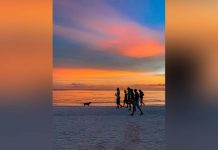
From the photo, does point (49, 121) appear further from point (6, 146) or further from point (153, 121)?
point (153, 121)

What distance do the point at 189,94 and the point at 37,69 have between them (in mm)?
1204

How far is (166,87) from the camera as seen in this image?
3.51 m

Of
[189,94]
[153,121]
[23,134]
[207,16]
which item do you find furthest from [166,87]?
[153,121]

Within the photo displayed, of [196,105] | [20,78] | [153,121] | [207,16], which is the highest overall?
[207,16]

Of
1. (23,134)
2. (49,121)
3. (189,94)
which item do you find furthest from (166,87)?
(23,134)

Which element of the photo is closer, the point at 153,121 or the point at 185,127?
the point at 185,127

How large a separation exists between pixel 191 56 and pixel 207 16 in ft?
1.18

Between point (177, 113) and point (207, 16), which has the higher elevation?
point (207, 16)

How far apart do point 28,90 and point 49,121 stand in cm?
29

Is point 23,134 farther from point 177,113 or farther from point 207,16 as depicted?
point 207,16

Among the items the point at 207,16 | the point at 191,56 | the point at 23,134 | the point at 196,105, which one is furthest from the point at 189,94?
the point at 23,134

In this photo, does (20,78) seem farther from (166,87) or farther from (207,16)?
(207,16)

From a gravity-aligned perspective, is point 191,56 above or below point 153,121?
above

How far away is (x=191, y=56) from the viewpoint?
3396mm
